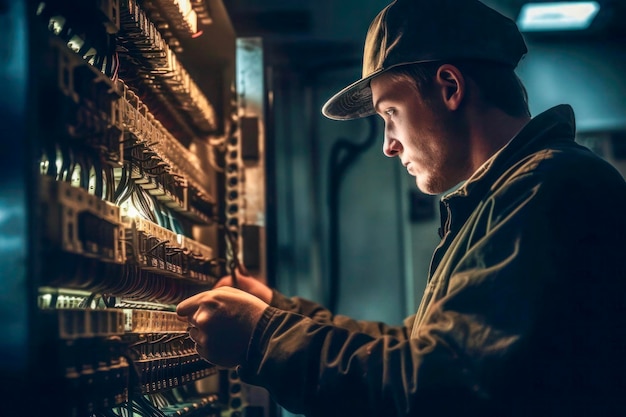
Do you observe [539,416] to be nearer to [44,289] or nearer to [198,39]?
[44,289]

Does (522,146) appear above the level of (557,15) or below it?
below

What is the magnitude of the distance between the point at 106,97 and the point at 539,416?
94 centimetres

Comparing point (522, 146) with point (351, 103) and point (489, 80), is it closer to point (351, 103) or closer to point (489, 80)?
point (489, 80)

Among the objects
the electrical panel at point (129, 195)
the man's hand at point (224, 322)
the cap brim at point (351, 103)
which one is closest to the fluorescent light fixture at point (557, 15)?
the cap brim at point (351, 103)

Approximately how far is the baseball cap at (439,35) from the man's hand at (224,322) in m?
0.66

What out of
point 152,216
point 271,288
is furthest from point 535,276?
point 271,288

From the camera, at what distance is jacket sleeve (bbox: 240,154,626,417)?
118cm

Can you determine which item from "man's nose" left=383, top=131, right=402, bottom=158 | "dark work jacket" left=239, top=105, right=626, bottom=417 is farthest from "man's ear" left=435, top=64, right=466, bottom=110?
"dark work jacket" left=239, top=105, right=626, bottom=417

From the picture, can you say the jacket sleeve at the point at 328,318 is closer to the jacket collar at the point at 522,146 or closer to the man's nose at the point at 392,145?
the man's nose at the point at 392,145

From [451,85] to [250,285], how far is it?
879 millimetres

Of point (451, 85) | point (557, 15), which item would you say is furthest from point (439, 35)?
point (557, 15)

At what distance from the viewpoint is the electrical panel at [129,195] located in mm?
934

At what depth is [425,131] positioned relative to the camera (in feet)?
5.44

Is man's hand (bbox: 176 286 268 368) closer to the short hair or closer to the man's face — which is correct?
the man's face
